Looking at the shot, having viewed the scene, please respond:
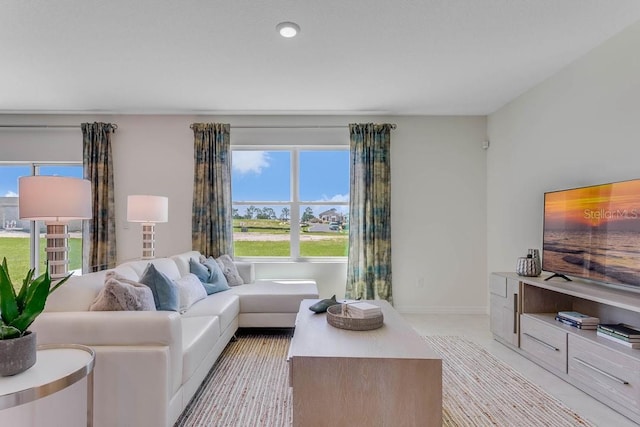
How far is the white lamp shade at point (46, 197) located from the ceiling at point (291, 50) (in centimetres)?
123

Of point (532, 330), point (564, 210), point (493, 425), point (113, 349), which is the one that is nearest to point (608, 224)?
point (564, 210)

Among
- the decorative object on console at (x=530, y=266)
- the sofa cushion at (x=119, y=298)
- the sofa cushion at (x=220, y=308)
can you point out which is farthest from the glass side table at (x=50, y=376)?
the decorative object on console at (x=530, y=266)

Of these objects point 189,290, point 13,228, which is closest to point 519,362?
point 189,290

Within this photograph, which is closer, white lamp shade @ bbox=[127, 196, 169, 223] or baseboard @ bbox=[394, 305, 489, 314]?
white lamp shade @ bbox=[127, 196, 169, 223]

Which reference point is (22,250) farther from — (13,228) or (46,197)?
(46,197)

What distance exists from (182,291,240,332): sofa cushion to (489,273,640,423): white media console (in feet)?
8.70

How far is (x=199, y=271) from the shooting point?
3459 mm

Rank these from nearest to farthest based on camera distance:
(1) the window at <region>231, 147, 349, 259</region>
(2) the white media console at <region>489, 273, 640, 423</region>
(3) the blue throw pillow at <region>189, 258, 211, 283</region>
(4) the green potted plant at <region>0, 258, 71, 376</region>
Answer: (4) the green potted plant at <region>0, 258, 71, 376</region> → (2) the white media console at <region>489, 273, 640, 423</region> → (3) the blue throw pillow at <region>189, 258, 211, 283</region> → (1) the window at <region>231, 147, 349, 259</region>

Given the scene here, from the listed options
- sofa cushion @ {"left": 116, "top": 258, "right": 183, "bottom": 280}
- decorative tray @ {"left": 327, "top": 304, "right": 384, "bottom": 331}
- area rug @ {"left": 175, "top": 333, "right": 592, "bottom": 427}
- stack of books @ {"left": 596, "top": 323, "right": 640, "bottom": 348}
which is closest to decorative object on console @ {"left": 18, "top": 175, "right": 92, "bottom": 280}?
sofa cushion @ {"left": 116, "top": 258, "right": 183, "bottom": 280}

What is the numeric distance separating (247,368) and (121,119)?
3758 millimetres

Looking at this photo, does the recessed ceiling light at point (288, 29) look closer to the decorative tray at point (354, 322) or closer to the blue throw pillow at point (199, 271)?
the decorative tray at point (354, 322)

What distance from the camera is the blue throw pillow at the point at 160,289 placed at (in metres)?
2.38

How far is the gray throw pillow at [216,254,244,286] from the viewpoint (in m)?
3.83

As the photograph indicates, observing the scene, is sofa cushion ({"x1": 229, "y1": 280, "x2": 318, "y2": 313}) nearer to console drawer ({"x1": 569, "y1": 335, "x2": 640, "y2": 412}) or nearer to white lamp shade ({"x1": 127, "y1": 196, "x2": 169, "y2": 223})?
white lamp shade ({"x1": 127, "y1": 196, "x2": 169, "y2": 223})
